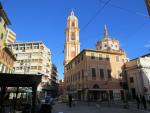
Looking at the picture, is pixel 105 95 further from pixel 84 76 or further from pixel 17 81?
pixel 17 81

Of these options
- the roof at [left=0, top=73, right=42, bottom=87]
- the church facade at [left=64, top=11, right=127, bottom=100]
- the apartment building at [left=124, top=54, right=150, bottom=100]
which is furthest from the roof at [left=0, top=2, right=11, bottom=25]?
the apartment building at [left=124, top=54, right=150, bottom=100]

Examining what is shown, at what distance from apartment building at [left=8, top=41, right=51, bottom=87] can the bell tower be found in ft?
28.8

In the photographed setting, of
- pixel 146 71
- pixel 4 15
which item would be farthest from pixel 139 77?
pixel 4 15

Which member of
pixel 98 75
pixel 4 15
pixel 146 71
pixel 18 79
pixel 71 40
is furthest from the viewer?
pixel 71 40

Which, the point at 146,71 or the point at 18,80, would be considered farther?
the point at 146,71

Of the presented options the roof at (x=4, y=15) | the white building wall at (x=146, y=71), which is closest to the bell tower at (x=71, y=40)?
the white building wall at (x=146, y=71)

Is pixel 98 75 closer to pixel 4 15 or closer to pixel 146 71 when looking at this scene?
pixel 146 71

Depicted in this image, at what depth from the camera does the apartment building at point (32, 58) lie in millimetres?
64562

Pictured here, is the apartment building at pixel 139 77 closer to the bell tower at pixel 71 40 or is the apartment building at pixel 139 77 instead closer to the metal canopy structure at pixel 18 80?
the metal canopy structure at pixel 18 80

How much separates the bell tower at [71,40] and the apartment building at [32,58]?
877cm

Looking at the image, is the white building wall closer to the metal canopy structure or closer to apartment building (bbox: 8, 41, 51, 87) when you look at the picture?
the metal canopy structure

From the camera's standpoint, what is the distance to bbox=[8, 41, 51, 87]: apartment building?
64562mm

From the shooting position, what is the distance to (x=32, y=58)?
217ft

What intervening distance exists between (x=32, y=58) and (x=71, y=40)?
20183mm
